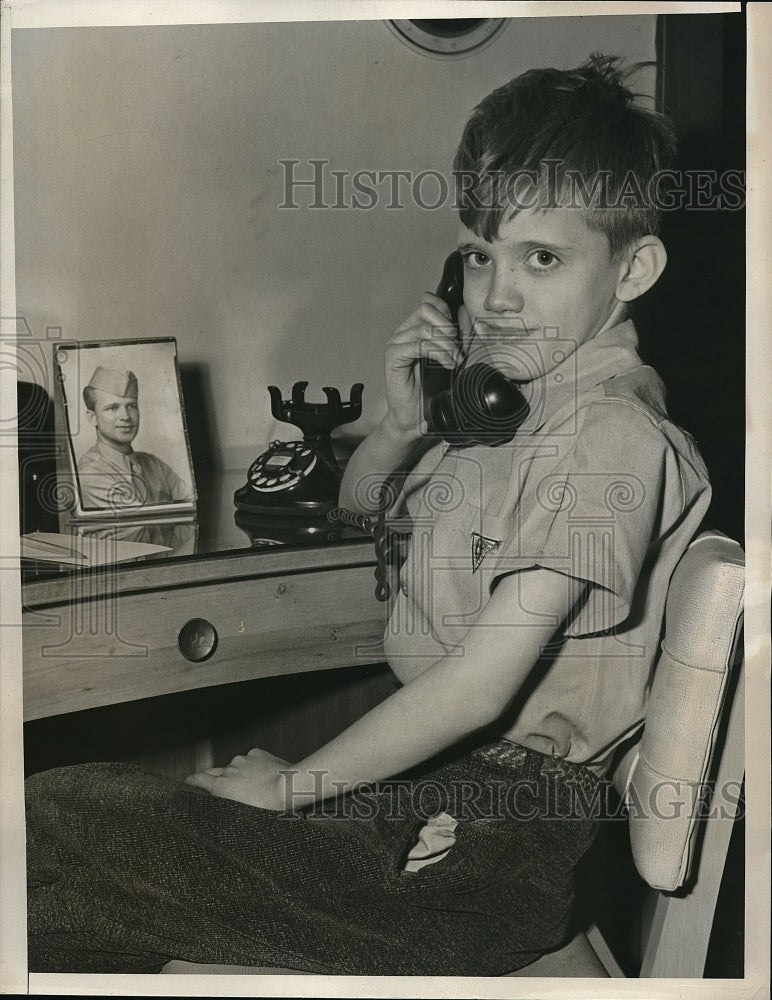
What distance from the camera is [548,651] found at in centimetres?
104

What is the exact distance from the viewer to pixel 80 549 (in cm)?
112

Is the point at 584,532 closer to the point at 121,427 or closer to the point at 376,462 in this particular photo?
the point at 376,462

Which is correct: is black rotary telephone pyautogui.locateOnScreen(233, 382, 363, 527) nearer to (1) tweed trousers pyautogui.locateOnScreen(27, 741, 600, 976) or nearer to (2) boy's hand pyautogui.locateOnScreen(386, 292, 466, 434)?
(2) boy's hand pyautogui.locateOnScreen(386, 292, 466, 434)

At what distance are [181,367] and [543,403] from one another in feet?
1.46

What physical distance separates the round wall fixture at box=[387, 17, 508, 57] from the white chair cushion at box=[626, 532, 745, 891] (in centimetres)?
64

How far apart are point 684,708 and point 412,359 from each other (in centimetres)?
50

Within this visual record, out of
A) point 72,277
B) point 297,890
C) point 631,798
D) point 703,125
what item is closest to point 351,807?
point 297,890

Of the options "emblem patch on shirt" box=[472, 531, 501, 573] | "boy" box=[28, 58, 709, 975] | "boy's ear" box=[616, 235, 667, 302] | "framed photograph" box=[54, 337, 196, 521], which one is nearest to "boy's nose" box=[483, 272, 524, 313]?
"boy" box=[28, 58, 709, 975]

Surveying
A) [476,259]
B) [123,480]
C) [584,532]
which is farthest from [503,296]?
[123,480]

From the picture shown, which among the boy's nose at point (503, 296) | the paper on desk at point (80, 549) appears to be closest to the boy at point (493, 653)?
the boy's nose at point (503, 296)

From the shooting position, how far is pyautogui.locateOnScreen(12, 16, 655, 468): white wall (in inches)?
43.5

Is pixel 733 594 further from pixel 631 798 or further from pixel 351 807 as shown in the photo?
pixel 351 807

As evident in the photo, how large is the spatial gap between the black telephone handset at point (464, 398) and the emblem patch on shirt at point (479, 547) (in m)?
0.11

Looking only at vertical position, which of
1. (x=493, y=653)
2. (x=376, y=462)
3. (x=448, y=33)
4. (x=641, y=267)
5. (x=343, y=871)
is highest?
(x=448, y=33)
